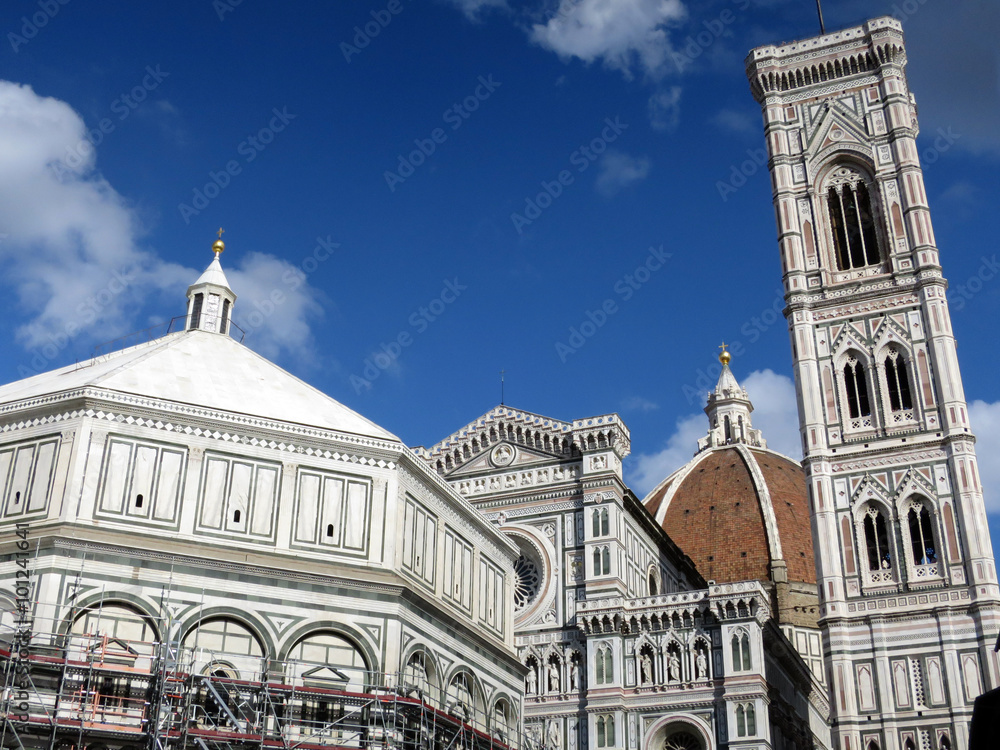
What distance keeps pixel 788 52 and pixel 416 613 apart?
35.0 meters

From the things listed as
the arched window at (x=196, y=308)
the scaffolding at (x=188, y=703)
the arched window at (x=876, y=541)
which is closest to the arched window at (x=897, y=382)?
the arched window at (x=876, y=541)

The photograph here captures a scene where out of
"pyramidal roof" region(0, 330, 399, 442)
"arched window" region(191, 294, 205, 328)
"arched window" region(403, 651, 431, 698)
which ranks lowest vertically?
"arched window" region(403, 651, 431, 698)

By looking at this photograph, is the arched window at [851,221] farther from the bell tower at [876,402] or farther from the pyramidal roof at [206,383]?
the pyramidal roof at [206,383]

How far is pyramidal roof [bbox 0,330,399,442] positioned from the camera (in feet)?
80.1

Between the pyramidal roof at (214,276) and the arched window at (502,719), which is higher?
the pyramidal roof at (214,276)

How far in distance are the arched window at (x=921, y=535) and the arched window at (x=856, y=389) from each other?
4.10 m

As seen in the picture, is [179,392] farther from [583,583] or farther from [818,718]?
[818,718]

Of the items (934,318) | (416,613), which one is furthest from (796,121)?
(416,613)

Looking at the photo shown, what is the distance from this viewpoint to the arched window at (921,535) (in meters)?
38.0

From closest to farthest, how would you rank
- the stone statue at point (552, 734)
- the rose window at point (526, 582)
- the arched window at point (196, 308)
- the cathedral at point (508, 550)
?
1. the cathedral at point (508, 550)
2. the arched window at point (196, 308)
3. the stone statue at point (552, 734)
4. the rose window at point (526, 582)

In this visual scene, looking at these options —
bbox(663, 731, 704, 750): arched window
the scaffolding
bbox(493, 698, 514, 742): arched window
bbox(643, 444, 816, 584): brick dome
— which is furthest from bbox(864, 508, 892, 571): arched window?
bbox(643, 444, 816, 584): brick dome

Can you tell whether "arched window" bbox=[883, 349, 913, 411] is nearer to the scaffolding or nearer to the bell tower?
the bell tower

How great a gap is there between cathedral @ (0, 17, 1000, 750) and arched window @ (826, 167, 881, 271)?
0.10 metres

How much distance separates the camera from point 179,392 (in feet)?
80.7
